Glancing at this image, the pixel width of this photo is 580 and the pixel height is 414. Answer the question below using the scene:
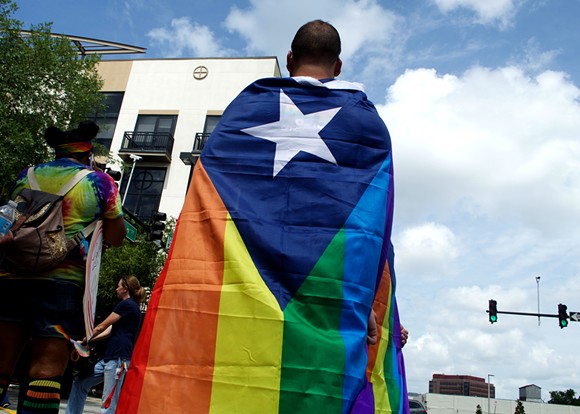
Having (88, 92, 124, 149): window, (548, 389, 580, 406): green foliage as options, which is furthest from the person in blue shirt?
(548, 389, 580, 406): green foliage

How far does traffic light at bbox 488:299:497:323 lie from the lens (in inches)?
866

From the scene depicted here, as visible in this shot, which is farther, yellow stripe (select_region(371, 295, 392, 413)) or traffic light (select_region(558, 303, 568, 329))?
traffic light (select_region(558, 303, 568, 329))

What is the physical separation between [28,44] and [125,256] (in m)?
8.47

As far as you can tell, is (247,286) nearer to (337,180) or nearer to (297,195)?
(297,195)

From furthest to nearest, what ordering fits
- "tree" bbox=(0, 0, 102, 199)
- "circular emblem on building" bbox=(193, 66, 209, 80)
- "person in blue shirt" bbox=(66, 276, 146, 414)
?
"circular emblem on building" bbox=(193, 66, 209, 80), "tree" bbox=(0, 0, 102, 199), "person in blue shirt" bbox=(66, 276, 146, 414)

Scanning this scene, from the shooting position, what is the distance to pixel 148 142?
26828mm

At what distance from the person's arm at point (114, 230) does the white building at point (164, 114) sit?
21908 mm

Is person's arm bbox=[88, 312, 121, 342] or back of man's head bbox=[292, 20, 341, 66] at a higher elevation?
back of man's head bbox=[292, 20, 341, 66]

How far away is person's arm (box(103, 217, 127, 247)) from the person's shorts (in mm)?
476

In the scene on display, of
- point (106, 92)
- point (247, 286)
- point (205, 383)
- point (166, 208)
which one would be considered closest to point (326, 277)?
point (247, 286)

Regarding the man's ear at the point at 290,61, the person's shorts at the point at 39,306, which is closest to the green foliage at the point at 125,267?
the person's shorts at the point at 39,306

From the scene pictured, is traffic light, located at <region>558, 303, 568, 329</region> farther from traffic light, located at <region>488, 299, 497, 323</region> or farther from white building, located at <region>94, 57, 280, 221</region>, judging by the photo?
white building, located at <region>94, 57, 280, 221</region>

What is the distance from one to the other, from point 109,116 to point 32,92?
13959 mm

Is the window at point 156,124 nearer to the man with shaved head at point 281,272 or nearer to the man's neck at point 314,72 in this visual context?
the man's neck at point 314,72
